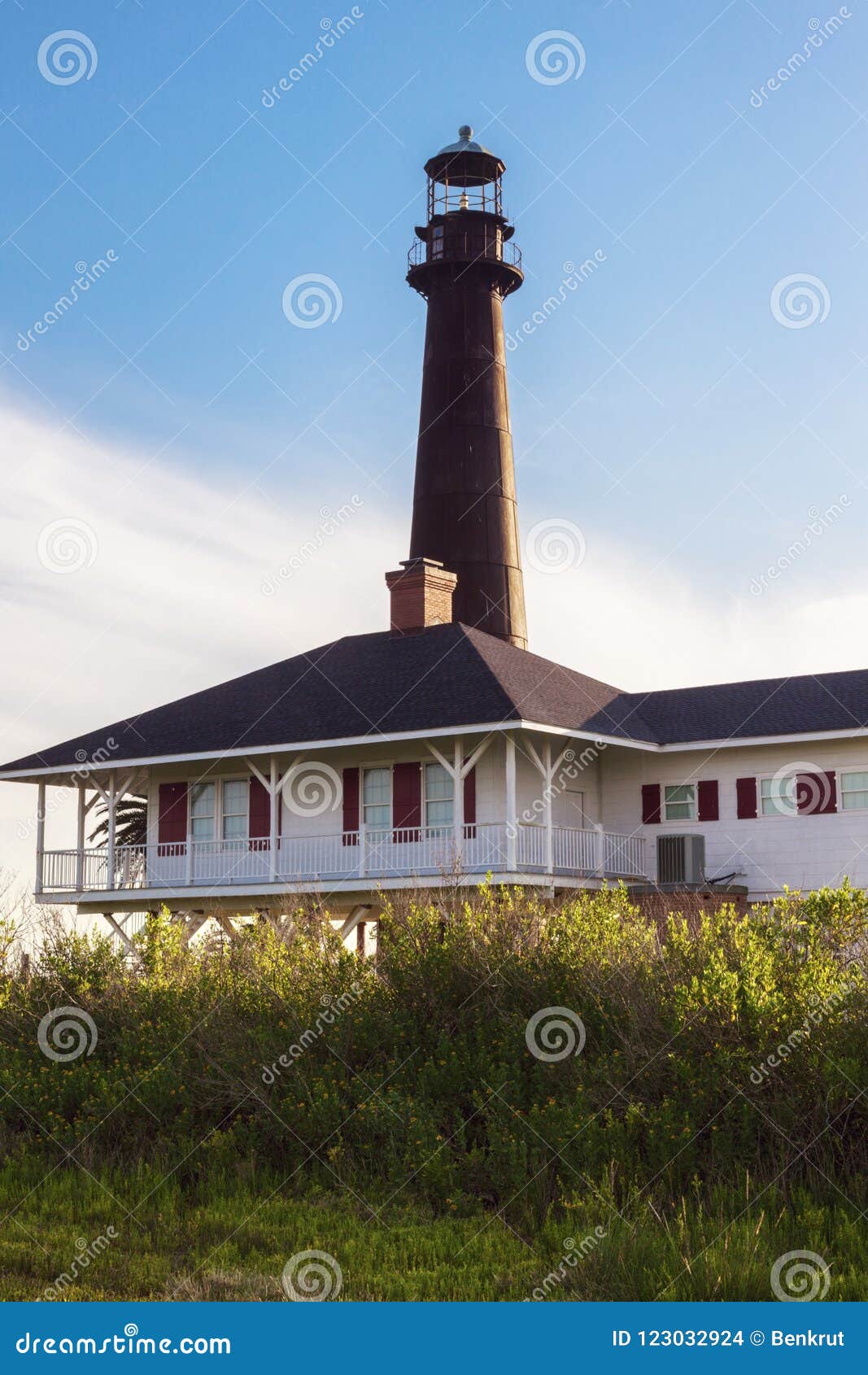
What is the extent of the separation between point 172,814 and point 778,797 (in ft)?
38.3

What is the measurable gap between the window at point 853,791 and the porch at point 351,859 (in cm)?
378

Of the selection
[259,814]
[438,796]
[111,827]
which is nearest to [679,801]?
[438,796]

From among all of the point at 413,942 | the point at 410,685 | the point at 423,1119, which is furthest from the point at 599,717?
the point at 423,1119

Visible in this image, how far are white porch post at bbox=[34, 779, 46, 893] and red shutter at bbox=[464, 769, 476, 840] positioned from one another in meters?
8.59

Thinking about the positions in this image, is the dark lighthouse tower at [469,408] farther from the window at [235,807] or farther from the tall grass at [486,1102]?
the tall grass at [486,1102]

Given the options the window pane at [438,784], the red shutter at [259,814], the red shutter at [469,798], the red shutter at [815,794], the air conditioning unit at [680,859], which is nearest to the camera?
the air conditioning unit at [680,859]

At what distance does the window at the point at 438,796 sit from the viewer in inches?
1057

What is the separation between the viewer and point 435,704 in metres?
26.6

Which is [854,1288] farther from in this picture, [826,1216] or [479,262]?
[479,262]

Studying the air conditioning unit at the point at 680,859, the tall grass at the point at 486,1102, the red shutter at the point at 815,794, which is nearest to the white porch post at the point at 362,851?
the air conditioning unit at the point at 680,859

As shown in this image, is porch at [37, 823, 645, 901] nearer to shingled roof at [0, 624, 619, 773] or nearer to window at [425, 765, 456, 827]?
window at [425, 765, 456, 827]

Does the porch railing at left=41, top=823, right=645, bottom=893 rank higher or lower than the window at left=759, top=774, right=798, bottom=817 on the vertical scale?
lower

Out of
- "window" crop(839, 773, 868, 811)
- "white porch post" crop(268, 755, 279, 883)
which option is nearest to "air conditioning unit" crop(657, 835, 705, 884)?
"window" crop(839, 773, 868, 811)

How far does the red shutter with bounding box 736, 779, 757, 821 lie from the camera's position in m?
26.7
